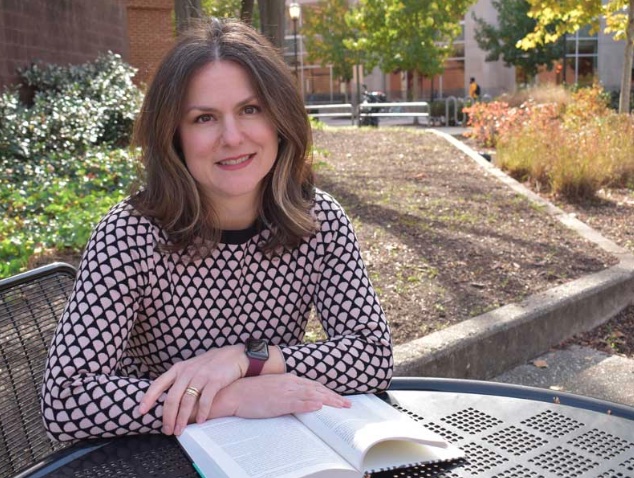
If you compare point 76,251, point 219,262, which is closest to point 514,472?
point 219,262

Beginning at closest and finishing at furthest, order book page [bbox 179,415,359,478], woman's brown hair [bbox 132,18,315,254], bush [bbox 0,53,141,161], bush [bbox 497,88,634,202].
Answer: book page [bbox 179,415,359,478] < woman's brown hair [bbox 132,18,315,254] < bush [bbox 497,88,634,202] < bush [bbox 0,53,141,161]

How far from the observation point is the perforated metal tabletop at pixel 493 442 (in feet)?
5.33

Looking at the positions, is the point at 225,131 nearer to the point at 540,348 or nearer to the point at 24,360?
the point at 24,360

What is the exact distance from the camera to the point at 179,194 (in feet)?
6.93

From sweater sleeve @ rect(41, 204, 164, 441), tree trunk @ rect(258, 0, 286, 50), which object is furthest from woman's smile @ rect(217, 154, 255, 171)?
tree trunk @ rect(258, 0, 286, 50)

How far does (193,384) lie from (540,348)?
3251 millimetres

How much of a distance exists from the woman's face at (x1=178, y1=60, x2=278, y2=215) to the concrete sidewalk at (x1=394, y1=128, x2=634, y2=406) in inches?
72.4

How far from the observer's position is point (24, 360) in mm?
2234

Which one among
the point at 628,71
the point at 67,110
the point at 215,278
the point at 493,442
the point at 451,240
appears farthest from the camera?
the point at 628,71

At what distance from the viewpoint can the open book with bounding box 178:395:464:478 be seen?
Result: 4.83 ft

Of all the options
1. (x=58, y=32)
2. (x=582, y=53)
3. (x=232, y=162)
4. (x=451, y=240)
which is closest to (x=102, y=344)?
(x=232, y=162)

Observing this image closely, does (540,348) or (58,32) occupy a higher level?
(58,32)

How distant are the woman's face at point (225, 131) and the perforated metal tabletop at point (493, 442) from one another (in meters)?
0.70

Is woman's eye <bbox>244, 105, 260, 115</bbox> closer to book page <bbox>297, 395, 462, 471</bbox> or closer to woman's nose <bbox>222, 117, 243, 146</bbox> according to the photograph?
woman's nose <bbox>222, 117, 243, 146</bbox>
